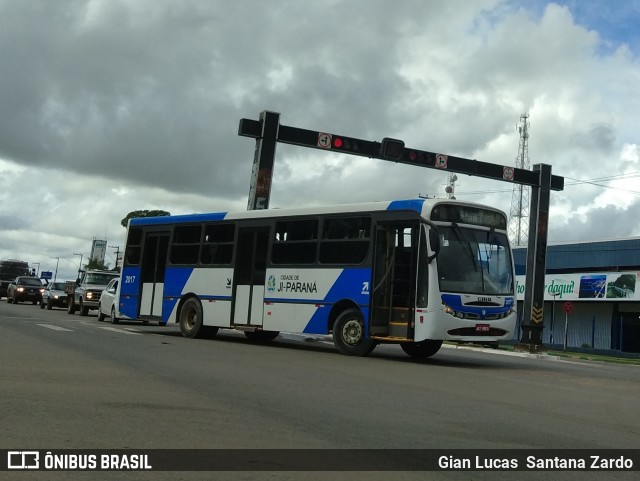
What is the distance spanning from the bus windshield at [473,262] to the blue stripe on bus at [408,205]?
61 centimetres

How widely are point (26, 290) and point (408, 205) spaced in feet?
121

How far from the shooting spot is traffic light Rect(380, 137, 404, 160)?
26203 mm

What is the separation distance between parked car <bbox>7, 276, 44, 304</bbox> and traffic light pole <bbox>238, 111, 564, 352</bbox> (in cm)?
2661

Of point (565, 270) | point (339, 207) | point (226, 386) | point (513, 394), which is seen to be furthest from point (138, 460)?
point (565, 270)

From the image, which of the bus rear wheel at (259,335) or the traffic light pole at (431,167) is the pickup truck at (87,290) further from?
the bus rear wheel at (259,335)

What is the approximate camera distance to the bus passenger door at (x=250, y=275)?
18.7m

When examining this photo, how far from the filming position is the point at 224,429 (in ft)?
23.8

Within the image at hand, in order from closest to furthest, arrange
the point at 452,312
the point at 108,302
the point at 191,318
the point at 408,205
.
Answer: the point at 452,312
the point at 408,205
the point at 191,318
the point at 108,302

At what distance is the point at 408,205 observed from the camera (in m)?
15.8

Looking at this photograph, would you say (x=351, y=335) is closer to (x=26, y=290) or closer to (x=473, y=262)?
(x=473, y=262)

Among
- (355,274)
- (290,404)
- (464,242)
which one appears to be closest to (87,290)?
(355,274)

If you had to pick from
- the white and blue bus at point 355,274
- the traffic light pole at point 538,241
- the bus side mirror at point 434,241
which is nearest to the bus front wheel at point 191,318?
the white and blue bus at point 355,274

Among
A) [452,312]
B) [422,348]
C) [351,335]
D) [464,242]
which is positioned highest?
[464,242]

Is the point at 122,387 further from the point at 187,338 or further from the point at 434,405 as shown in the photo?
the point at 187,338
